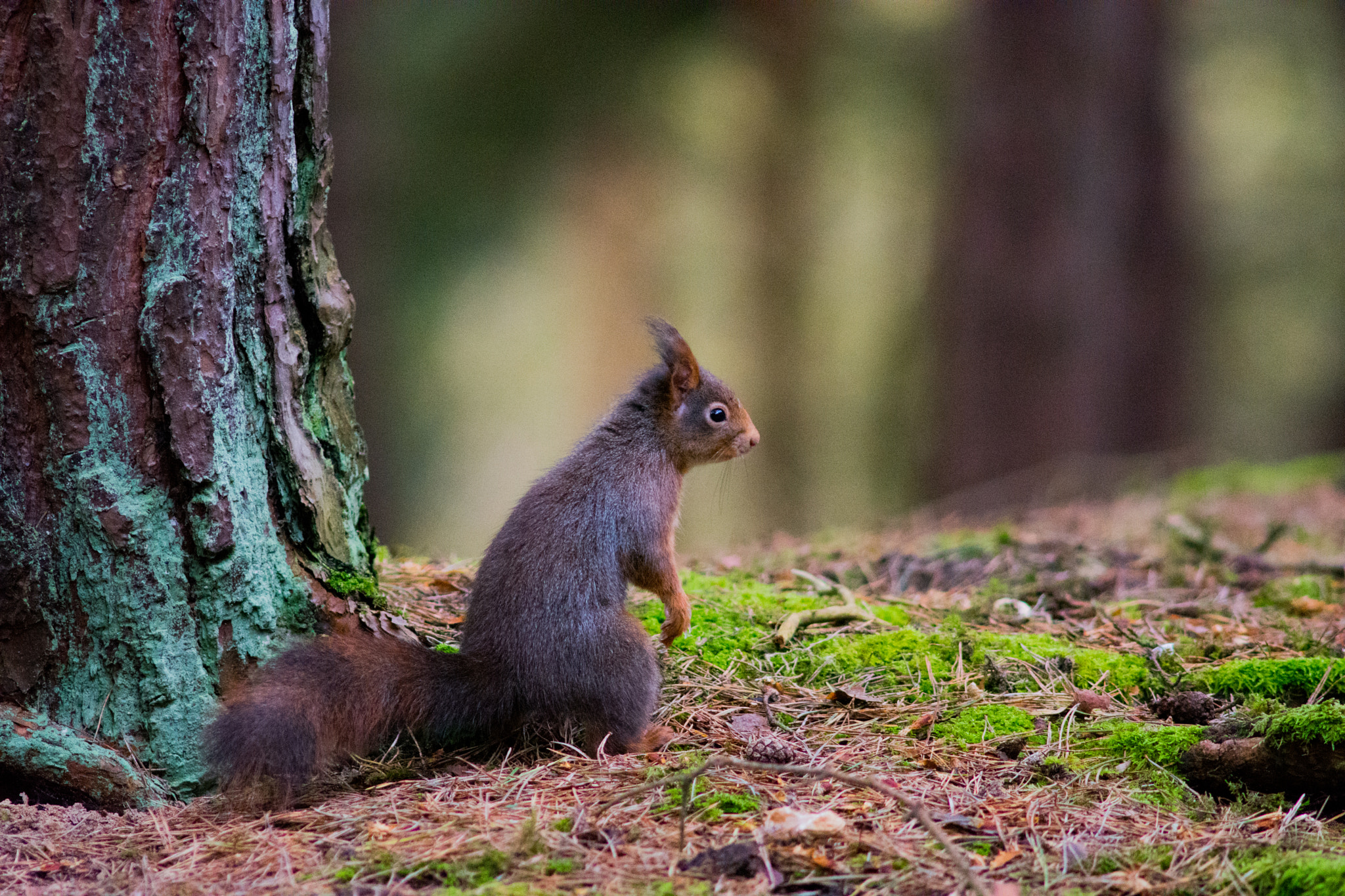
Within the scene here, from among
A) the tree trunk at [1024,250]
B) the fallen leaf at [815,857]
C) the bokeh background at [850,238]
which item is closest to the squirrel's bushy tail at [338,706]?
the fallen leaf at [815,857]

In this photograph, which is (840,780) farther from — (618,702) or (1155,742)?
(1155,742)

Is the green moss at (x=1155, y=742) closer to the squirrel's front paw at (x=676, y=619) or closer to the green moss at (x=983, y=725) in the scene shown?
the green moss at (x=983, y=725)

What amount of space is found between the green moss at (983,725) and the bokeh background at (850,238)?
11.4ft

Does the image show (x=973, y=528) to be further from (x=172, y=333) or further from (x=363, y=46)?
(x=363, y=46)

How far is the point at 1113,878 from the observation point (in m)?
1.90

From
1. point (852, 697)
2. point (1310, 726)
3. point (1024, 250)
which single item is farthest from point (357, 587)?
point (1024, 250)

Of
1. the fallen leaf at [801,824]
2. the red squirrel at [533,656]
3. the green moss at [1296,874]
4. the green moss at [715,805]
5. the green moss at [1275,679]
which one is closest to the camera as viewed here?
the green moss at [1296,874]

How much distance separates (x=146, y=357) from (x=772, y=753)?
1.59 meters

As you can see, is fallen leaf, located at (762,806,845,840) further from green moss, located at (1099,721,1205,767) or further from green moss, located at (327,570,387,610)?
green moss, located at (327,570,387,610)

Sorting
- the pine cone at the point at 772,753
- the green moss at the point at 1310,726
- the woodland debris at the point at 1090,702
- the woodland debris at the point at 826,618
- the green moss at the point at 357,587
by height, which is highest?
the green moss at the point at 357,587

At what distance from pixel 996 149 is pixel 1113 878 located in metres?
6.68

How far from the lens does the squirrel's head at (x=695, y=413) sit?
10.6 ft

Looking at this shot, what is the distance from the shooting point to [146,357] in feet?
7.88

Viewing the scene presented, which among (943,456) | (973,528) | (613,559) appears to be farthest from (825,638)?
(943,456)
